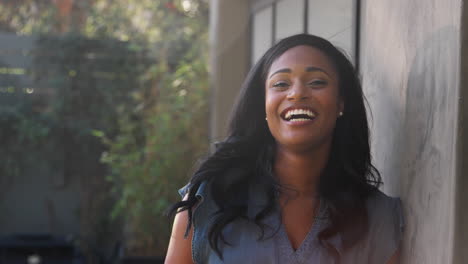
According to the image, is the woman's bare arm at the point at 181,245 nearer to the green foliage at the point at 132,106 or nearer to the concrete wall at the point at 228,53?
the concrete wall at the point at 228,53

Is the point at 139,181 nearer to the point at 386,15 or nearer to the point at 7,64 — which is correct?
the point at 7,64

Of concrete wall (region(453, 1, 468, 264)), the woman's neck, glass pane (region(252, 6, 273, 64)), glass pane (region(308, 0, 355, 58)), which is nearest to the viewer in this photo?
concrete wall (region(453, 1, 468, 264))

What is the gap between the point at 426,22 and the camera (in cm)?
145

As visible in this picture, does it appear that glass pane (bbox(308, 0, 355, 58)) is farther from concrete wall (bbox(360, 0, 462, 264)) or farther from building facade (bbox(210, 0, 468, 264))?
concrete wall (bbox(360, 0, 462, 264))

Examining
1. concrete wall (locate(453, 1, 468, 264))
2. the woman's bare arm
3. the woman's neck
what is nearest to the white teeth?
the woman's neck

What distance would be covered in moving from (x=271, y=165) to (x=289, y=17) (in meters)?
2.04

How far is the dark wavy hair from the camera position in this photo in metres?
1.63

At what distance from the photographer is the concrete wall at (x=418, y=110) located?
1.26 metres

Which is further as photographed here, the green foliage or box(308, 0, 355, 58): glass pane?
the green foliage

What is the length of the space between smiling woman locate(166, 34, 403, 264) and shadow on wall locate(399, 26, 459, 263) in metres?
0.12

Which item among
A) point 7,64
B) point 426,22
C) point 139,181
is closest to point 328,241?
point 426,22

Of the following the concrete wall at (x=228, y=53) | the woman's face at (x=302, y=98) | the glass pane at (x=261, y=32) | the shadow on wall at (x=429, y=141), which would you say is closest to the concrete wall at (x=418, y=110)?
the shadow on wall at (x=429, y=141)

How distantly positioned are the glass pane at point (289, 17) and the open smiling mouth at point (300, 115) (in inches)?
69.9

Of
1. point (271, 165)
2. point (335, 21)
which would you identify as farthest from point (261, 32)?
point (271, 165)
